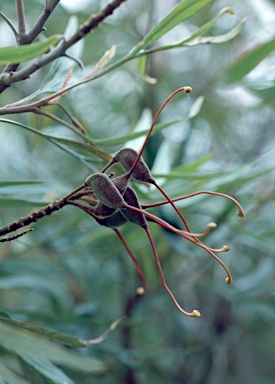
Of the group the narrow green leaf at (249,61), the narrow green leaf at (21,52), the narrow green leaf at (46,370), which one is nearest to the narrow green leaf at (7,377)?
the narrow green leaf at (46,370)

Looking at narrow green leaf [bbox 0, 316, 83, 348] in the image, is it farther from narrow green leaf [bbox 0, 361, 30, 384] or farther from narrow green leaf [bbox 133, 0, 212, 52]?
narrow green leaf [bbox 133, 0, 212, 52]

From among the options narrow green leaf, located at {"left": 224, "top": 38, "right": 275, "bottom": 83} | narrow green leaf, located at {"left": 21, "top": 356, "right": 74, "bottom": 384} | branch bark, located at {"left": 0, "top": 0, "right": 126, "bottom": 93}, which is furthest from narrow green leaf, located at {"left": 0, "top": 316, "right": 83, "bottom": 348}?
narrow green leaf, located at {"left": 224, "top": 38, "right": 275, "bottom": 83}

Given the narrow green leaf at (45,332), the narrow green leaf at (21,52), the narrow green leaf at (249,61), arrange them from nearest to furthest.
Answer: the narrow green leaf at (21,52) < the narrow green leaf at (45,332) < the narrow green leaf at (249,61)

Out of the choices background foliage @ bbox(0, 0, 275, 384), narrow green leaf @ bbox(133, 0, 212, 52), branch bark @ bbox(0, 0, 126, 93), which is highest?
branch bark @ bbox(0, 0, 126, 93)

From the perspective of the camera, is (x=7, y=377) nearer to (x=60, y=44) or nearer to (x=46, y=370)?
(x=46, y=370)

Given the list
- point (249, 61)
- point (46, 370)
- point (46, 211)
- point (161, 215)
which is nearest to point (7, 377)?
point (46, 370)

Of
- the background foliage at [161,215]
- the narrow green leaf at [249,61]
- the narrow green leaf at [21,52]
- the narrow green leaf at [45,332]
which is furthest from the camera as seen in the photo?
the background foliage at [161,215]

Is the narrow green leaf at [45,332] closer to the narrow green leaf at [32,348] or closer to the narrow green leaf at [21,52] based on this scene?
the narrow green leaf at [32,348]

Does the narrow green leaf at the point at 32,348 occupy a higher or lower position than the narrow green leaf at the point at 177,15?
lower
